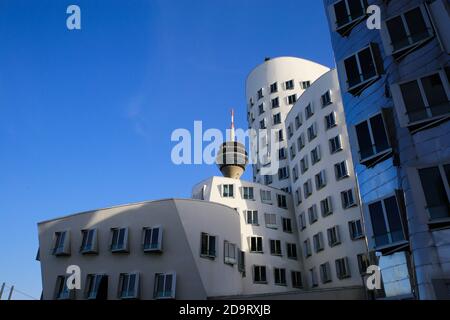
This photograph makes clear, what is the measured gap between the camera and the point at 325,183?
129ft

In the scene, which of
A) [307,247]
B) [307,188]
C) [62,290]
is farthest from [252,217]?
[62,290]

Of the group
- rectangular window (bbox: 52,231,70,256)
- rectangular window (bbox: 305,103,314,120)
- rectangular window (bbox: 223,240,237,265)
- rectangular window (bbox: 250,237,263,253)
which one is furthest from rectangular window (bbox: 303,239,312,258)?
rectangular window (bbox: 52,231,70,256)

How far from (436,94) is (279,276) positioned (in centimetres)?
3041

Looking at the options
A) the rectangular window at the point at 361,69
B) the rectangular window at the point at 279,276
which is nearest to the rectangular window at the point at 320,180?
the rectangular window at the point at 279,276

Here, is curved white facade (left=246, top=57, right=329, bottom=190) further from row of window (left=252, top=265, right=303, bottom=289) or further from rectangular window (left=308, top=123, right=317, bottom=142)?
row of window (left=252, top=265, right=303, bottom=289)

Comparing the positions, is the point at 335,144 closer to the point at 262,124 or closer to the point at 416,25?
the point at 416,25

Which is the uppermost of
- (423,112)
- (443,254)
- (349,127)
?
(349,127)

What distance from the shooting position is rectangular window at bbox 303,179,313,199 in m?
42.3

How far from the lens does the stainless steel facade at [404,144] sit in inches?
609

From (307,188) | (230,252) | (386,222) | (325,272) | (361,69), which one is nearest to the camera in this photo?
(386,222)
